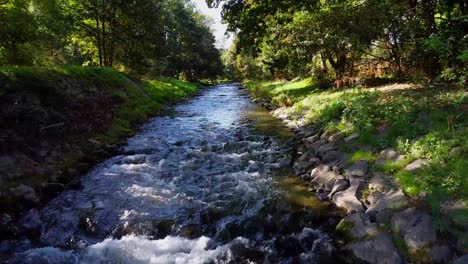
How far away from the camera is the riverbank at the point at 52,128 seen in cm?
873

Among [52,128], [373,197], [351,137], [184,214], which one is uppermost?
[52,128]

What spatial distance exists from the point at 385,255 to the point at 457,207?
4.85 ft

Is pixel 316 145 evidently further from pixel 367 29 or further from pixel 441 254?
pixel 441 254

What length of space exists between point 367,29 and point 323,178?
883 centimetres

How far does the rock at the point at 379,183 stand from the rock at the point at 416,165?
0.50 meters

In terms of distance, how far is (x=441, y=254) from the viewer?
18.2ft

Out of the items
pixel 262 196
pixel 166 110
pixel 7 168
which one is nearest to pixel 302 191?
pixel 262 196

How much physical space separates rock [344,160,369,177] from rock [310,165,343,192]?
26 cm

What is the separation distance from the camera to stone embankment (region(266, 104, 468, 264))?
18.9 ft

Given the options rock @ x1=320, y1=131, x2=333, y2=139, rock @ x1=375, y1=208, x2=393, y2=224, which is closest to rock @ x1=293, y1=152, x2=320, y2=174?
rock @ x1=320, y1=131, x2=333, y2=139

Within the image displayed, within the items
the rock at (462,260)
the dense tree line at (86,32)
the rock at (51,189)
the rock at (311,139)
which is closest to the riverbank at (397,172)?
the rock at (311,139)

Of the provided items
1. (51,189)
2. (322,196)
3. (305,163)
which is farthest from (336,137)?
(51,189)

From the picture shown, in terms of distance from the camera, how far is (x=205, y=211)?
807 cm

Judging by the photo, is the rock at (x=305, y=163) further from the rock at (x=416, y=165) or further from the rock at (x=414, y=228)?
the rock at (x=414, y=228)
